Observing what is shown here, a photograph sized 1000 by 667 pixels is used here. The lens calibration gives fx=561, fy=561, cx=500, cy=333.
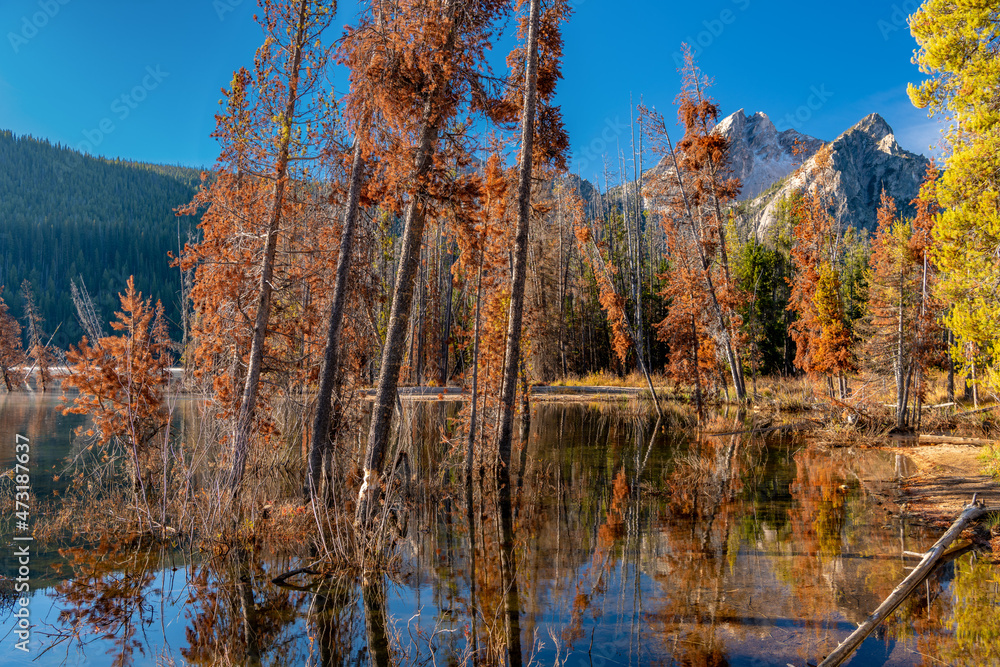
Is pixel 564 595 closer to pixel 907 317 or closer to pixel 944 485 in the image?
pixel 944 485

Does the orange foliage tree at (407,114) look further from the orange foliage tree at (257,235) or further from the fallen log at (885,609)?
the fallen log at (885,609)

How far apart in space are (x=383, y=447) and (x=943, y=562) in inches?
294

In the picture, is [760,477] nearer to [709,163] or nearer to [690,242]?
[690,242]

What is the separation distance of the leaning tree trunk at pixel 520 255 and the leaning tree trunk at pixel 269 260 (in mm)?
4543

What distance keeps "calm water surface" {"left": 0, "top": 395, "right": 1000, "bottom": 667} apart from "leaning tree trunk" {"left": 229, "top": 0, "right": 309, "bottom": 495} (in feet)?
7.22

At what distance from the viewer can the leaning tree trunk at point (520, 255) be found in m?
11.4

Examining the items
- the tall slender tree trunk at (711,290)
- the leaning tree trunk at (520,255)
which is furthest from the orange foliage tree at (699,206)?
the leaning tree trunk at (520,255)

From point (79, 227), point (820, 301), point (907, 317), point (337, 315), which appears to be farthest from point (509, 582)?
point (79, 227)

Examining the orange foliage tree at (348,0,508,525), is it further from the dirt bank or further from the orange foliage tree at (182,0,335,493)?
the dirt bank

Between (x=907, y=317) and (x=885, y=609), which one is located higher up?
(x=907, y=317)

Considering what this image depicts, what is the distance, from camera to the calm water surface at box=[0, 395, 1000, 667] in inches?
186

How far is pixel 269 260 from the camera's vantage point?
928 cm

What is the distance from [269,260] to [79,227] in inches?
4792

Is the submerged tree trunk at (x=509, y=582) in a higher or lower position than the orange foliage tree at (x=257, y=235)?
lower
